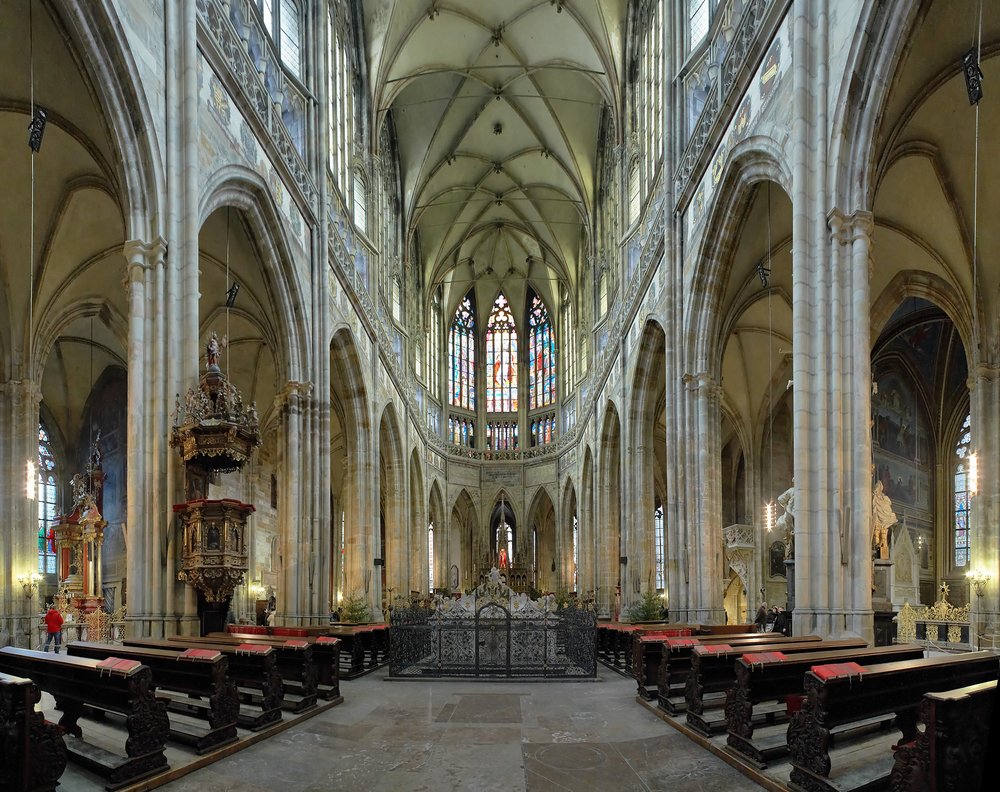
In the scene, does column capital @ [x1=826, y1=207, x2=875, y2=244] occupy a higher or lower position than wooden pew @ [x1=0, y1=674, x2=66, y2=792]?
higher

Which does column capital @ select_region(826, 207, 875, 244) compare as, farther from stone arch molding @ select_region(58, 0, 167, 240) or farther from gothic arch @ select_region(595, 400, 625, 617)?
gothic arch @ select_region(595, 400, 625, 617)

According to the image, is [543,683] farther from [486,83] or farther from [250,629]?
[486,83]

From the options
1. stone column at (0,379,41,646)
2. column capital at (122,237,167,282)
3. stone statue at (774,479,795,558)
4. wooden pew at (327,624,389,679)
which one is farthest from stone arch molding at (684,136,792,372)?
stone column at (0,379,41,646)

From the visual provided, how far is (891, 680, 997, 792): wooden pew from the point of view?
4.71 m

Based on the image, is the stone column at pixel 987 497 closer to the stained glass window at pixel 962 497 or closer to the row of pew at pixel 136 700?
the stained glass window at pixel 962 497

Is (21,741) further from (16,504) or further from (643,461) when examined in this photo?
(643,461)

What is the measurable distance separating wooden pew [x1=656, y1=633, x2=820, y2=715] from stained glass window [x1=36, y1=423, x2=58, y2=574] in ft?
71.2

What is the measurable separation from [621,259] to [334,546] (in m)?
23.8

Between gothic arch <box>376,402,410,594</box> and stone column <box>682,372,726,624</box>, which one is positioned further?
gothic arch <box>376,402,410,594</box>

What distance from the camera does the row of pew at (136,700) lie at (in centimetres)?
517

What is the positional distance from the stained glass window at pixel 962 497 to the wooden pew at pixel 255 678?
25.2m

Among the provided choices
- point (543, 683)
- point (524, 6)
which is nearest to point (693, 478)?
point (543, 683)

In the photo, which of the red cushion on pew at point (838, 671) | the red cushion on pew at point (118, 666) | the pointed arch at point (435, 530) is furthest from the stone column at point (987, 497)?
the pointed arch at point (435, 530)

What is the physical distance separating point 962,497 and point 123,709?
28.1 m
